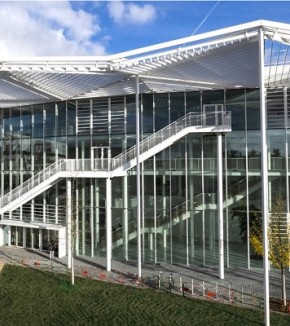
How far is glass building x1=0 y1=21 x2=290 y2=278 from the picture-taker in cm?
2183

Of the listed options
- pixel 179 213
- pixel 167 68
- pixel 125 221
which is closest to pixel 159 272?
pixel 179 213

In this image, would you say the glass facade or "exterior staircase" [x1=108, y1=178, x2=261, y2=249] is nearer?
the glass facade

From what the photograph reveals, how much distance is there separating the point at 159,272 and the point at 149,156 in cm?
655

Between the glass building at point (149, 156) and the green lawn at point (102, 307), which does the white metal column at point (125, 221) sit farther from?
the green lawn at point (102, 307)

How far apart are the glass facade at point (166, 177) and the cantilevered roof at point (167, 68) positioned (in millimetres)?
1309

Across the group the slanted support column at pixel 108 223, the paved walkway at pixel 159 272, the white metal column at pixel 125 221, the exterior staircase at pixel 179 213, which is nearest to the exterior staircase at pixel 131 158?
the slanted support column at pixel 108 223

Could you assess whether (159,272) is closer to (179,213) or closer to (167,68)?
(179,213)

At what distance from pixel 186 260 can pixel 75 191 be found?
8.38 metres

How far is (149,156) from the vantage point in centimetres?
2295

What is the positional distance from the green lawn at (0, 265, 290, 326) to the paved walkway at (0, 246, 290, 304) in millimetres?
2029

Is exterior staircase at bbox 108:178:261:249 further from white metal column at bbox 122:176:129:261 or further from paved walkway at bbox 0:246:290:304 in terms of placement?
paved walkway at bbox 0:246:290:304

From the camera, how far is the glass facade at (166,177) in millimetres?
24062

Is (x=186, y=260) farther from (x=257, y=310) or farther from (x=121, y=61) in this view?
(x=121, y=61)

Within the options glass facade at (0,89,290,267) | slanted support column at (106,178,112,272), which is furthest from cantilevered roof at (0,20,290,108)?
slanted support column at (106,178,112,272)
